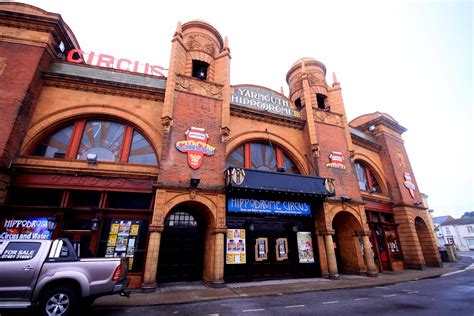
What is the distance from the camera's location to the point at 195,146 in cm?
1161

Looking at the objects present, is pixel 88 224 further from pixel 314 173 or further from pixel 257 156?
pixel 314 173

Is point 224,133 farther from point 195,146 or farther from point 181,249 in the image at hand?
point 181,249

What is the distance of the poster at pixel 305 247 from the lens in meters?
13.1

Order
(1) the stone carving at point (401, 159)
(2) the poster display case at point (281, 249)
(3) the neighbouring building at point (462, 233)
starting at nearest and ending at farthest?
(2) the poster display case at point (281, 249) < (1) the stone carving at point (401, 159) < (3) the neighbouring building at point (462, 233)

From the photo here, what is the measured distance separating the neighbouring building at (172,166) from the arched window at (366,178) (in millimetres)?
3596

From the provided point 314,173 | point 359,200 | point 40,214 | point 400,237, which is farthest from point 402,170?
point 40,214

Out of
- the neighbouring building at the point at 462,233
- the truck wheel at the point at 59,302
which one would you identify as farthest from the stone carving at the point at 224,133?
the neighbouring building at the point at 462,233

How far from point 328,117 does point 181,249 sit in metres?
13.8

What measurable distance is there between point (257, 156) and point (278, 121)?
125 inches

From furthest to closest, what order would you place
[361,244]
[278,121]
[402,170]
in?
[402,170]
[278,121]
[361,244]

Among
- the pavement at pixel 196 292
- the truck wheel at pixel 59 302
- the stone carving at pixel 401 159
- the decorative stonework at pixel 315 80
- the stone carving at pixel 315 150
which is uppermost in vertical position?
the decorative stonework at pixel 315 80

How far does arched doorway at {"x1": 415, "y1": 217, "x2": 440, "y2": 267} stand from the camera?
17938mm

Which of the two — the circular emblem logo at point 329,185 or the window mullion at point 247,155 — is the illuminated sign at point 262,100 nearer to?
the window mullion at point 247,155

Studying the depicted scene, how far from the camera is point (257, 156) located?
14586 millimetres
